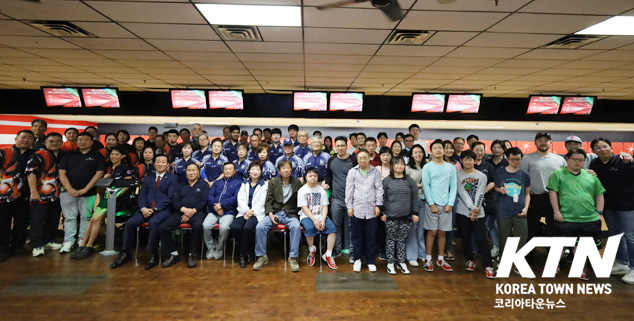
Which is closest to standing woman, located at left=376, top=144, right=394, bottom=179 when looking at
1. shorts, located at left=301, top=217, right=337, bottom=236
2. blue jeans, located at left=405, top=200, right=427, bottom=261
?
blue jeans, located at left=405, top=200, right=427, bottom=261

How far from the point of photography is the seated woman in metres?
3.59

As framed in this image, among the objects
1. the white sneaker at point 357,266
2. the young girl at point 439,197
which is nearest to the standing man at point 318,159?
the white sneaker at point 357,266

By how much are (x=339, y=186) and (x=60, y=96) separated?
644cm

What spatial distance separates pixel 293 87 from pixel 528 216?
4683mm

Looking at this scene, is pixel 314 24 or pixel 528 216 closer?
pixel 314 24

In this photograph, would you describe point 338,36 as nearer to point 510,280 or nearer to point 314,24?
point 314,24

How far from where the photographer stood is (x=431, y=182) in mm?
3361

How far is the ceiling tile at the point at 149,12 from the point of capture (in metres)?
2.56

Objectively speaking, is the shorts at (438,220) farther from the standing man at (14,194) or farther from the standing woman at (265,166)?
the standing man at (14,194)

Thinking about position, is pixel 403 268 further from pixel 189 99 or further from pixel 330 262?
pixel 189 99

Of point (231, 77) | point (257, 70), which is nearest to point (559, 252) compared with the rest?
point (257, 70)

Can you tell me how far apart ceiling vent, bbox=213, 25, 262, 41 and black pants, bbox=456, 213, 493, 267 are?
332 cm

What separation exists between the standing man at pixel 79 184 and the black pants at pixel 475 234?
492 centimetres

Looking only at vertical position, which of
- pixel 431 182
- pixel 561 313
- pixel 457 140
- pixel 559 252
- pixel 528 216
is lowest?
pixel 561 313
